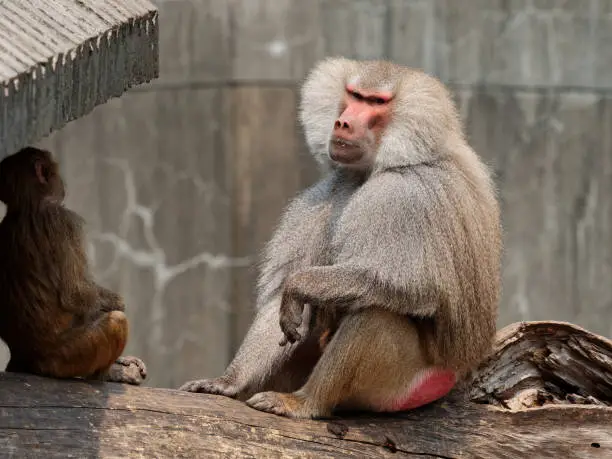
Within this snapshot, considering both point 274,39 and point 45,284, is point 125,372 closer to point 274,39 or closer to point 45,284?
point 45,284

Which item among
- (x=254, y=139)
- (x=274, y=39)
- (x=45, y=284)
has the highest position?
(x=274, y=39)

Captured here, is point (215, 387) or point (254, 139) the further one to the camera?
point (254, 139)

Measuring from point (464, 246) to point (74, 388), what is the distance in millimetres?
1479

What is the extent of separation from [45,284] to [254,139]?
164 inches

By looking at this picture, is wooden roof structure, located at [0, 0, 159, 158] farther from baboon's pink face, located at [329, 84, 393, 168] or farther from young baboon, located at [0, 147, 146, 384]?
baboon's pink face, located at [329, 84, 393, 168]

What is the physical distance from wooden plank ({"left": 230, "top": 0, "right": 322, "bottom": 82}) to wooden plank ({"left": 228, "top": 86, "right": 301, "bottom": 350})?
123mm

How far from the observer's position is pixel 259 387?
4.81 m

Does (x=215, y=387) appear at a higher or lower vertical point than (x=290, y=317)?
lower

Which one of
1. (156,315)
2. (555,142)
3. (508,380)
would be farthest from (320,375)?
(555,142)

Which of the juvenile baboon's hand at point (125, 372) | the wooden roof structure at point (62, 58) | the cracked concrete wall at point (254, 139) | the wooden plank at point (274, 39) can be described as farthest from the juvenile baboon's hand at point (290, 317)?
the wooden plank at point (274, 39)

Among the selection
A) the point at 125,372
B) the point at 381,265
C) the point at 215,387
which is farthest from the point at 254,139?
the point at 125,372

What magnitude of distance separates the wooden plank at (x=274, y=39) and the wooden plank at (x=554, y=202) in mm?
1212

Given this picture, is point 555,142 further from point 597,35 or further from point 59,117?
point 59,117

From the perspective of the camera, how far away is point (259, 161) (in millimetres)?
7941
